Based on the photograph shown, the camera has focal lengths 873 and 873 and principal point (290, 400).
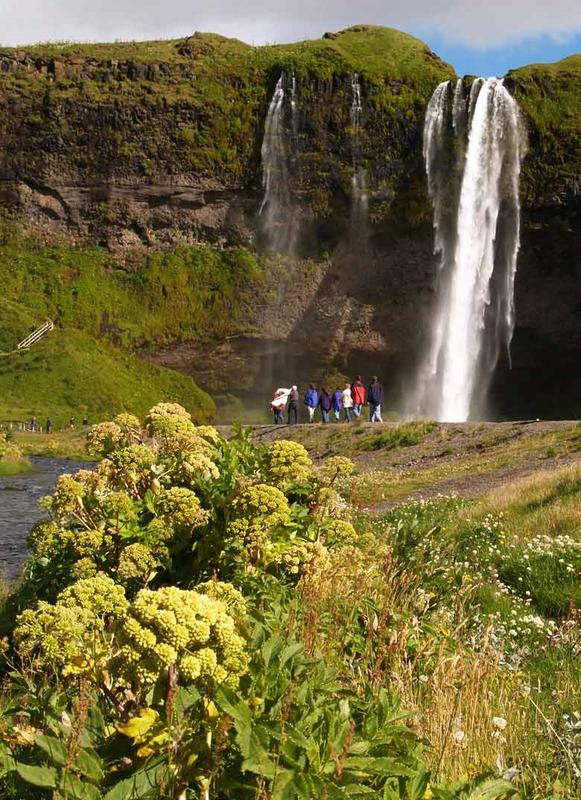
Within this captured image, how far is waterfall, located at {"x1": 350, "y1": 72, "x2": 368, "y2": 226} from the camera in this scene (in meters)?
65.9

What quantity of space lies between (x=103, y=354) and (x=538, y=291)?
101ft

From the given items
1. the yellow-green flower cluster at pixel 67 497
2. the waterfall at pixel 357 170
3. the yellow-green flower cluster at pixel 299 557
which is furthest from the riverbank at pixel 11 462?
the waterfall at pixel 357 170

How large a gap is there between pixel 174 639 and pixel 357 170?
66.1 metres

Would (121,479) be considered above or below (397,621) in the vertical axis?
above

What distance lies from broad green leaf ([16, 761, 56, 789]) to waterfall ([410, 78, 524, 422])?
57028 millimetres

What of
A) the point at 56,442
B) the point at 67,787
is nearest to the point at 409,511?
the point at 67,787

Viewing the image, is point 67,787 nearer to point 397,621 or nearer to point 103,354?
point 397,621

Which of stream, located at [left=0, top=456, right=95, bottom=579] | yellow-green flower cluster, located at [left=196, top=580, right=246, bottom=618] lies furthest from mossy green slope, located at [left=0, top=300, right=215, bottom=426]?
yellow-green flower cluster, located at [left=196, top=580, right=246, bottom=618]

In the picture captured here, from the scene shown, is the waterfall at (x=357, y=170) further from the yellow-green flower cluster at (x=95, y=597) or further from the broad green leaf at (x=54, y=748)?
the broad green leaf at (x=54, y=748)

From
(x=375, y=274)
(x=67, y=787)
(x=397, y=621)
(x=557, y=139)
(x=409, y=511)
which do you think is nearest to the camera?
(x=67, y=787)

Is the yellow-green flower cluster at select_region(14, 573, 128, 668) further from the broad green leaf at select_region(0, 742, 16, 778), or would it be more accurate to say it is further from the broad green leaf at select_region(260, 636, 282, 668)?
the broad green leaf at select_region(260, 636, 282, 668)

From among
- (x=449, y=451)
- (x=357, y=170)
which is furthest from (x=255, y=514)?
(x=357, y=170)

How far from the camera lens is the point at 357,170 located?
66125 millimetres

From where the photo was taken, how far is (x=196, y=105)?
226 ft
